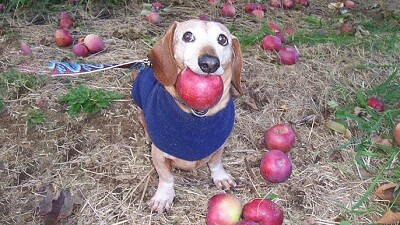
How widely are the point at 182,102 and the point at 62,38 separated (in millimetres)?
2046

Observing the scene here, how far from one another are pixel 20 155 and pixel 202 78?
1439mm

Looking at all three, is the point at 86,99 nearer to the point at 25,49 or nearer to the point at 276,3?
the point at 25,49

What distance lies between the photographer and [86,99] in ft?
10.8

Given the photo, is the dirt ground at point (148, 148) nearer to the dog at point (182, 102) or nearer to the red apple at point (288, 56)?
the red apple at point (288, 56)

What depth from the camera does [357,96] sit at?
344cm

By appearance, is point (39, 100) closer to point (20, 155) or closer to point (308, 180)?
point (20, 155)

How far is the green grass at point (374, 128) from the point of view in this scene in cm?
291

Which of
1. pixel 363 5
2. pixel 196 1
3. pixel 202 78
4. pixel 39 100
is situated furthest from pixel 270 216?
pixel 363 5

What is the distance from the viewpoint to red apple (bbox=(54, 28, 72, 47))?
4.00m

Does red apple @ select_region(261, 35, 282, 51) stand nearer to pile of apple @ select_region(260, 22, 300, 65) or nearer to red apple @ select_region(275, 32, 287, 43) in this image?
pile of apple @ select_region(260, 22, 300, 65)

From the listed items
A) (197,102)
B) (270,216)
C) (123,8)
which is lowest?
(123,8)

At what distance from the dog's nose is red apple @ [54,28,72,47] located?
88.3 inches

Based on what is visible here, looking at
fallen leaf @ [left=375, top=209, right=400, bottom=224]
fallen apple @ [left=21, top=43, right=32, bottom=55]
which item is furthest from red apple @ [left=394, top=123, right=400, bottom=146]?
fallen apple @ [left=21, top=43, right=32, bottom=55]

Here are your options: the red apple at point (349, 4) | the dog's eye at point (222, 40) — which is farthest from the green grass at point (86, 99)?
the red apple at point (349, 4)
